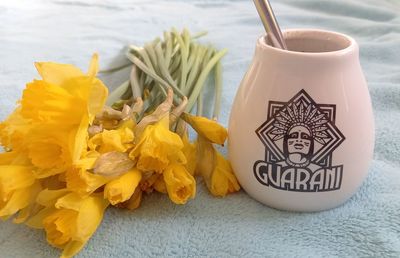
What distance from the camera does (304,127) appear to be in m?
0.37

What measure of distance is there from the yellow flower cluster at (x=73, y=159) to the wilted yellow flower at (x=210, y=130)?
0.03m

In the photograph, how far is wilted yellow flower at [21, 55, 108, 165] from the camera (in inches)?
14.1

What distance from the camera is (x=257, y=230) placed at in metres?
0.38

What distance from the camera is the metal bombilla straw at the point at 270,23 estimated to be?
40 cm

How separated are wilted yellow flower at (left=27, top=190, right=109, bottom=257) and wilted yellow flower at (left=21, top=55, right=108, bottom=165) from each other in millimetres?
24

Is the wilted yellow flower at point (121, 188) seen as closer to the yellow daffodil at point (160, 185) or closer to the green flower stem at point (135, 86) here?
the yellow daffodil at point (160, 185)

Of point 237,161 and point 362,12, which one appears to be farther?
point 362,12

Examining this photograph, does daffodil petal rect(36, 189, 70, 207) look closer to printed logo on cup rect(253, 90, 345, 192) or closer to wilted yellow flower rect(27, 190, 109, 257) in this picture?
wilted yellow flower rect(27, 190, 109, 257)

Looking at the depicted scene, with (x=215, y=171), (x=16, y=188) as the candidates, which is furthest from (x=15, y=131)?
(x=215, y=171)

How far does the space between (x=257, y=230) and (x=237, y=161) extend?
0.05m

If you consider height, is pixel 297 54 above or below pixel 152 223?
above

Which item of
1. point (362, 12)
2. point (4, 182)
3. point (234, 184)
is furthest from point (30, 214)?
point (362, 12)

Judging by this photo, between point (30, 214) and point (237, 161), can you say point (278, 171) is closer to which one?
point (237, 161)

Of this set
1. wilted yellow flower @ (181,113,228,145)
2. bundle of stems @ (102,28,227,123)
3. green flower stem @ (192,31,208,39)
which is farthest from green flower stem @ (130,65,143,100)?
green flower stem @ (192,31,208,39)
